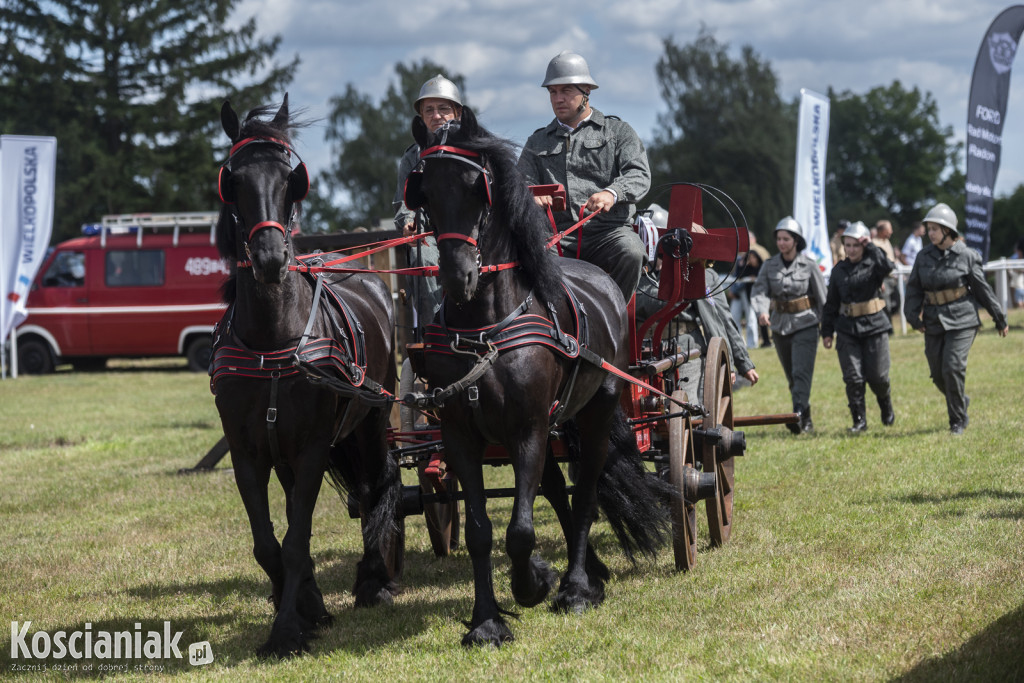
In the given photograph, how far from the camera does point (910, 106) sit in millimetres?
70812

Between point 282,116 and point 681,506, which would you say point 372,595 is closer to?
point 681,506

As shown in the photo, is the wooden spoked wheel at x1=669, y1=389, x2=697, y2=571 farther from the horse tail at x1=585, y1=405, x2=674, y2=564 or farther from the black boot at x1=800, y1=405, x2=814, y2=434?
the black boot at x1=800, y1=405, x2=814, y2=434

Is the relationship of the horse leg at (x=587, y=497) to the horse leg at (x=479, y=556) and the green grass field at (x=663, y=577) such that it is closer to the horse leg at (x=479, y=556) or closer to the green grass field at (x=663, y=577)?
the green grass field at (x=663, y=577)

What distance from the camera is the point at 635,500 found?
602cm

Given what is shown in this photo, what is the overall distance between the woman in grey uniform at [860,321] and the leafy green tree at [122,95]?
26.2 m

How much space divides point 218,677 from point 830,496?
16.0 feet

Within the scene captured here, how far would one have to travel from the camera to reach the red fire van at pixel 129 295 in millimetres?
22531

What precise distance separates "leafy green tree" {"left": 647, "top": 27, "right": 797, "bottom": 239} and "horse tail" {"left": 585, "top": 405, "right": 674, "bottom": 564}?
4521 cm

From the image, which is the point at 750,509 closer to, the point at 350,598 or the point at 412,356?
the point at 350,598

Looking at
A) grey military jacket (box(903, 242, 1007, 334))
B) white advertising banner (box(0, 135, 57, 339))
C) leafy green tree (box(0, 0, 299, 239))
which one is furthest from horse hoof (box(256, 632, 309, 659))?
leafy green tree (box(0, 0, 299, 239))

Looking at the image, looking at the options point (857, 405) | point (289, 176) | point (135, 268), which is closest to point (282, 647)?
point (289, 176)

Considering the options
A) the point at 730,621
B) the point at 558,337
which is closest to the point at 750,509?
the point at 730,621

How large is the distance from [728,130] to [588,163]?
47.7 metres

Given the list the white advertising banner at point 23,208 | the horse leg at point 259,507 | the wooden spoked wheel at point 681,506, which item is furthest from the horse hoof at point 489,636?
the white advertising banner at point 23,208
